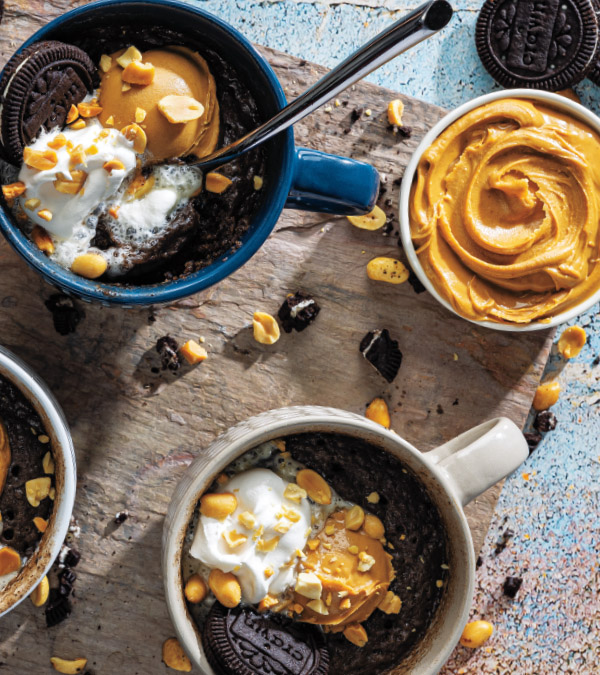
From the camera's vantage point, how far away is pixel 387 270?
1.59m

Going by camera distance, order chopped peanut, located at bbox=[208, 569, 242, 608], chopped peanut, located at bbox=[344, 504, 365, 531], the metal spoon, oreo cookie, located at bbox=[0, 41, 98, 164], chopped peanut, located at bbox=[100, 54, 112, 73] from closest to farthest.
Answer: the metal spoon, oreo cookie, located at bbox=[0, 41, 98, 164], chopped peanut, located at bbox=[100, 54, 112, 73], chopped peanut, located at bbox=[208, 569, 242, 608], chopped peanut, located at bbox=[344, 504, 365, 531]

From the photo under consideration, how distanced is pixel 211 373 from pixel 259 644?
531mm

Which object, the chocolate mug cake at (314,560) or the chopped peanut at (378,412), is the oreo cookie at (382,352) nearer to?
the chopped peanut at (378,412)

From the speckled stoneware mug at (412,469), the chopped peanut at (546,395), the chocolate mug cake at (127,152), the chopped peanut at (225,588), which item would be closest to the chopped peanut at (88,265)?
the chocolate mug cake at (127,152)

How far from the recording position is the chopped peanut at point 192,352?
1.54 m

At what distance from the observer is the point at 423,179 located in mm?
1542

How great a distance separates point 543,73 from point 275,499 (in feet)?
3.64

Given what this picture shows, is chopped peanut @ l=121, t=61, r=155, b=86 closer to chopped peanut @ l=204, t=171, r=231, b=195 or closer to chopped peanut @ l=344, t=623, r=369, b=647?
chopped peanut @ l=204, t=171, r=231, b=195

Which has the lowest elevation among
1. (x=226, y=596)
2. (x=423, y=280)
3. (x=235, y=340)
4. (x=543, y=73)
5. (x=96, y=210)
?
(x=226, y=596)

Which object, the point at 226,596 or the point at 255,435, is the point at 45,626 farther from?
the point at 255,435

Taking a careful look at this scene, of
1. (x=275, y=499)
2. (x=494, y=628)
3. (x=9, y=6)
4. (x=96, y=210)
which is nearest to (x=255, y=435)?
(x=275, y=499)

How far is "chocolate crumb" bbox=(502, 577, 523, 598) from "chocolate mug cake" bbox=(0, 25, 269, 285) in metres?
1.02

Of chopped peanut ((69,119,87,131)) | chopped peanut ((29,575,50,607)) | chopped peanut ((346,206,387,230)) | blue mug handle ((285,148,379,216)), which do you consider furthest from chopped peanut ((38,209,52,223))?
chopped peanut ((29,575,50,607))

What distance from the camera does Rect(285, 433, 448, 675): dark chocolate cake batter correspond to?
1512 mm
